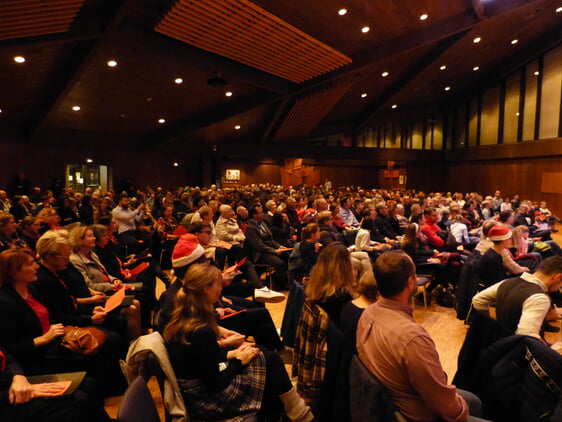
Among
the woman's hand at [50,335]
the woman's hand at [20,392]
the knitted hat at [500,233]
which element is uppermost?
the knitted hat at [500,233]

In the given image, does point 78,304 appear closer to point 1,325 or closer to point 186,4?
point 1,325

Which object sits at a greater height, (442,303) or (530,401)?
(530,401)

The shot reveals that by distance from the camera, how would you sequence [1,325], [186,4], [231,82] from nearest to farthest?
[1,325], [186,4], [231,82]

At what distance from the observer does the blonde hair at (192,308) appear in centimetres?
192

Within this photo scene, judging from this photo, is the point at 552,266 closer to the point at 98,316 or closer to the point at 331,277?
the point at 331,277

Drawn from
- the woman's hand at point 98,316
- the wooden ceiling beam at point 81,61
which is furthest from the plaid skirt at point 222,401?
the wooden ceiling beam at point 81,61

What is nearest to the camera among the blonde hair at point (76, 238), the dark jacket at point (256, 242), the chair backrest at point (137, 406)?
the chair backrest at point (137, 406)

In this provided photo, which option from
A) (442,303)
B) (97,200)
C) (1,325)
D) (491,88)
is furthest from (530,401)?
(491,88)

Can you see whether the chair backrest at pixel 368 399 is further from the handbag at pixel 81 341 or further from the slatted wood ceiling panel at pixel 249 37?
the slatted wood ceiling panel at pixel 249 37

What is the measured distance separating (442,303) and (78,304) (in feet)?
14.2

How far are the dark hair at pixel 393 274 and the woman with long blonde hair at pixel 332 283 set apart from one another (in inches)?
31.9

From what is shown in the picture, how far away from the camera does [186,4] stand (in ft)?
22.0

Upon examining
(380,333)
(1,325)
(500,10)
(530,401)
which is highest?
(500,10)

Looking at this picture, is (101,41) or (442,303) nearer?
(442,303)
